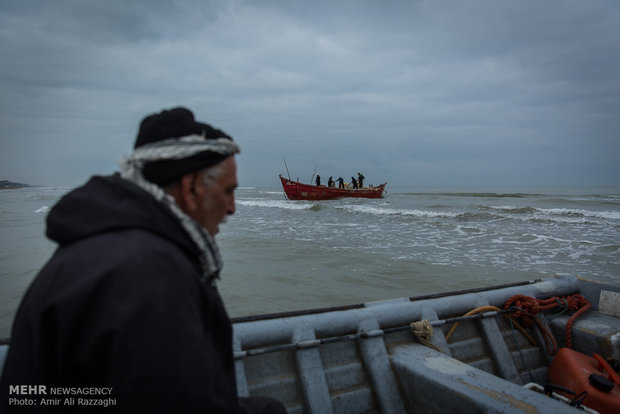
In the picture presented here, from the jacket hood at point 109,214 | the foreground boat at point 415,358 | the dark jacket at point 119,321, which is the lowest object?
the foreground boat at point 415,358

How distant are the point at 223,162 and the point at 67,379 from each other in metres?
0.68

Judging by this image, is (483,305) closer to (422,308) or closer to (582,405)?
(422,308)

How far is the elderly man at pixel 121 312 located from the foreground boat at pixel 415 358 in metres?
1.63

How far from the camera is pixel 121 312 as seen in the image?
2.37ft

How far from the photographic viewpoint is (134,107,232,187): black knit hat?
1.03m

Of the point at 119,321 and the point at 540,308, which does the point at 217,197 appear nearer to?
the point at 119,321

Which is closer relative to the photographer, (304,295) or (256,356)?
(256,356)

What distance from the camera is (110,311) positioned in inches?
28.6

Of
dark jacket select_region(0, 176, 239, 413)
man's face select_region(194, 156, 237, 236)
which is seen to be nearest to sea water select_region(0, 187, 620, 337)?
Answer: man's face select_region(194, 156, 237, 236)

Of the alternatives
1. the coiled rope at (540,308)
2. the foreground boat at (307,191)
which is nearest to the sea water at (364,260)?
the coiled rope at (540,308)

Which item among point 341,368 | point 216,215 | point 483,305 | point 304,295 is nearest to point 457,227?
point 304,295

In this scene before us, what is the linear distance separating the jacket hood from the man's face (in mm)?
155

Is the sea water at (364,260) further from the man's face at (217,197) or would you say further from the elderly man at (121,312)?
the elderly man at (121,312)

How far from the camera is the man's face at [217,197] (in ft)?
3.61
